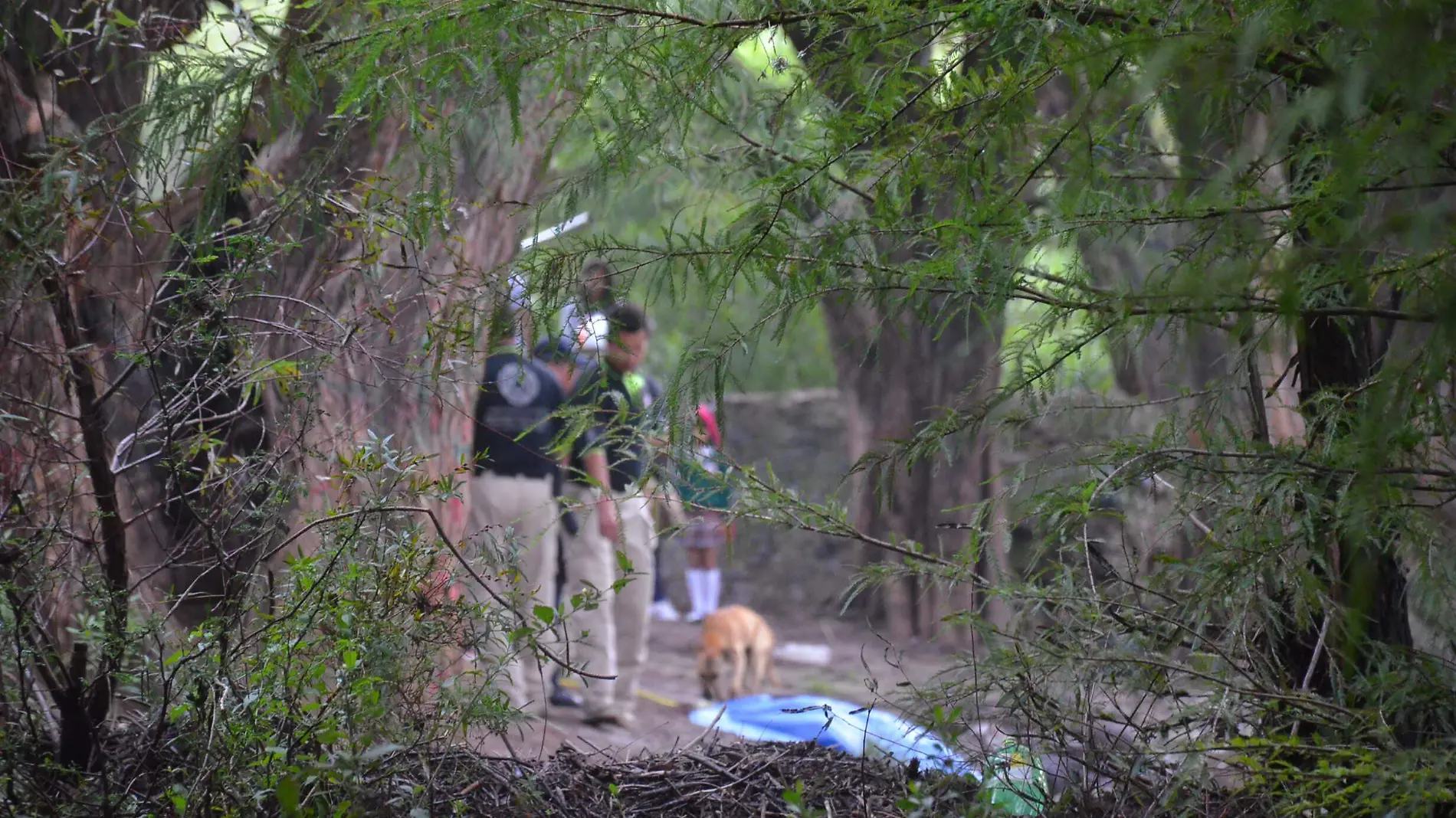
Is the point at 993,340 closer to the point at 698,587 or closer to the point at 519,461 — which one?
the point at 519,461

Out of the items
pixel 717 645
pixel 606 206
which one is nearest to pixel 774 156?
pixel 606 206

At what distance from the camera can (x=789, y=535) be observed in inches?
443

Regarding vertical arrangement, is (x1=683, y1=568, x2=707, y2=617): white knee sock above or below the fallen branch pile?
below

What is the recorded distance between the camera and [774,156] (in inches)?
126

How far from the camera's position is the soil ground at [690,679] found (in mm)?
5724

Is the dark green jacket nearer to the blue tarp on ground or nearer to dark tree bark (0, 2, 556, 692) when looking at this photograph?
dark tree bark (0, 2, 556, 692)

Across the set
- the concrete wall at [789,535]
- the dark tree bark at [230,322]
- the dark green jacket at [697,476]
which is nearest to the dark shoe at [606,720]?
the dark tree bark at [230,322]

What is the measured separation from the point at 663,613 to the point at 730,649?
3936 mm

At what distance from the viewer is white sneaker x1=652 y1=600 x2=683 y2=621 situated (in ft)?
36.3

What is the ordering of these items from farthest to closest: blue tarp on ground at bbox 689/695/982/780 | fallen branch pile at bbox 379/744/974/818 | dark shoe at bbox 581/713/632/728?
dark shoe at bbox 581/713/632/728 < blue tarp on ground at bbox 689/695/982/780 < fallen branch pile at bbox 379/744/974/818

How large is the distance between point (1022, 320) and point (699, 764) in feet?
4.45

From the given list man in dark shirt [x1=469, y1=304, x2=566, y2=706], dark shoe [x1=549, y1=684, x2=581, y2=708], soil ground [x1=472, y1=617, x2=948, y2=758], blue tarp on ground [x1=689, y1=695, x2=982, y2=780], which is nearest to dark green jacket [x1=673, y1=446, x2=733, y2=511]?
blue tarp on ground [x1=689, y1=695, x2=982, y2=780]

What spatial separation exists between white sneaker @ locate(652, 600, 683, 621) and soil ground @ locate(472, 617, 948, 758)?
0.10m

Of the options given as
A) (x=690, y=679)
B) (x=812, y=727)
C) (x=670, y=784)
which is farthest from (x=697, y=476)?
(x=690, y=679)
